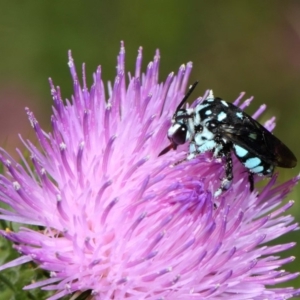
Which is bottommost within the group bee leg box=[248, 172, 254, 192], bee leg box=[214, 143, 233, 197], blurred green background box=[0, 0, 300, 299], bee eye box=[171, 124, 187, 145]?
bee leg box=[248, 172, 254, 192]

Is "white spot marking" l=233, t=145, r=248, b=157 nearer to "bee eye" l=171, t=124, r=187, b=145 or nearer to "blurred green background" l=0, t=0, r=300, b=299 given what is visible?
"bee eye" l=171, t=124, r=187, b=145

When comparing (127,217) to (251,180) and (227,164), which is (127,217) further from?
(251,180)

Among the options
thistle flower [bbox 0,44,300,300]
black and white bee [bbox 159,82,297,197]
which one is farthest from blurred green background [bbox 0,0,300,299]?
black and white bee [bbox 159,82,297,197]

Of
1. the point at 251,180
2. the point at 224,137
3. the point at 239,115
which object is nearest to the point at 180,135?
the point at 224,137

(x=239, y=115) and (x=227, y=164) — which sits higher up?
(x=239, y=115)

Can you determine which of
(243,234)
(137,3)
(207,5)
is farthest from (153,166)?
(207,5)

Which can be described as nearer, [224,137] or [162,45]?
[224,137]

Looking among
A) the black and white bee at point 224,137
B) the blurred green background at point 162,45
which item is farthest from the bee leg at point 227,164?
the blurred green background at point 162,45

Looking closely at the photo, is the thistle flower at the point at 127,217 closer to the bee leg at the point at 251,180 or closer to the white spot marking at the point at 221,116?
the bee leg at the point at 251,180
